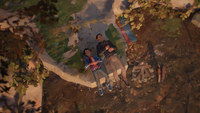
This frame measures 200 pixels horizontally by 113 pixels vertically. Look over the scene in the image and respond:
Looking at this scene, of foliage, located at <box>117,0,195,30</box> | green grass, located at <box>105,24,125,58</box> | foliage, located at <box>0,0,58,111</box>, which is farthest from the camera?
foliage, located at <box>117,0,195,30</box>

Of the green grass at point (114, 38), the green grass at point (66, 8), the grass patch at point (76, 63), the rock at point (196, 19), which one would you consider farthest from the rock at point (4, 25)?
the rock at point (196, 19)

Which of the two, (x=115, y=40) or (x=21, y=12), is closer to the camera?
(x=21, y=12)

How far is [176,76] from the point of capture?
5.05 metres

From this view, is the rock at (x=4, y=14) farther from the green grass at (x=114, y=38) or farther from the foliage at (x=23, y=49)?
the green grass at (x=114, y=38)

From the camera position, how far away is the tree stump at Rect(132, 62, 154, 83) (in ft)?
16.5

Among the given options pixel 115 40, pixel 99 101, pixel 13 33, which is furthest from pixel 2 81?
pixel 115 40

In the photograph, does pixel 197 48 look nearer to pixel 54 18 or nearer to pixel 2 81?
pixel 54 18

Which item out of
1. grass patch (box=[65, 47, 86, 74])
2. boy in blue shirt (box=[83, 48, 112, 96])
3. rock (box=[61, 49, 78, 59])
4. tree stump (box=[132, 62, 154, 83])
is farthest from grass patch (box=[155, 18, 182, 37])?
rock (box=[61, 49, 78, 59])

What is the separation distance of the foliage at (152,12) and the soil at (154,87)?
28cm

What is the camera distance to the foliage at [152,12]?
5.23m

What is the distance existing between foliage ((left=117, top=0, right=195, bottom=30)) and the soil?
0.28 meters

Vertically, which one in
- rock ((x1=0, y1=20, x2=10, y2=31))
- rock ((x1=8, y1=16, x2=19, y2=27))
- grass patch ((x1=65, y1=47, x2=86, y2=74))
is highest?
rock ((x1=8, y1=16, x2=19, y2=27))

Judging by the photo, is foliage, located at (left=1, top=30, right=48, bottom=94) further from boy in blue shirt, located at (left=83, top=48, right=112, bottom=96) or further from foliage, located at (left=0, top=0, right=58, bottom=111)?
boy in blue shirt, located at (left=83, top=48, right=112, bottom=96)

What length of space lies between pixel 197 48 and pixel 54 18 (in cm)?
637
